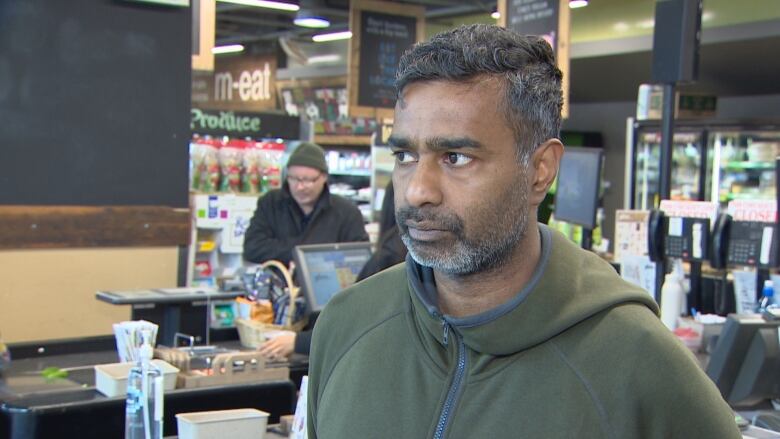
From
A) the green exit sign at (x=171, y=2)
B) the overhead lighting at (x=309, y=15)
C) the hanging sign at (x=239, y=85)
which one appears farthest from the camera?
the hanging sign at (x=239, y=85)

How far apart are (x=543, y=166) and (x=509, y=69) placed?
137 mm

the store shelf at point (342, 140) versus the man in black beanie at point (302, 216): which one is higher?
the store shelf at point (342, 140)

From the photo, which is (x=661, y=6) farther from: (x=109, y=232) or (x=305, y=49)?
(x=305, y=49)

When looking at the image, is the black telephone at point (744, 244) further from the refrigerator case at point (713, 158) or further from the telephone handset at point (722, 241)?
the refrigerator case at point (713, 158)

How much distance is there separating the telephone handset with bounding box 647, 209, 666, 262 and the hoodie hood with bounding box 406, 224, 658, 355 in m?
3.69

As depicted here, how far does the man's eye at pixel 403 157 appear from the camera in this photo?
1.26 m

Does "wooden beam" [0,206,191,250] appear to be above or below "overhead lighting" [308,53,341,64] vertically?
below

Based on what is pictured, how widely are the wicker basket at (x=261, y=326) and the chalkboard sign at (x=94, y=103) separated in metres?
0.56

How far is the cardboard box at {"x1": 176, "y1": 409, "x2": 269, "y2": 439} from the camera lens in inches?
102

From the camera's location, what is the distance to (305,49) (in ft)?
50.3

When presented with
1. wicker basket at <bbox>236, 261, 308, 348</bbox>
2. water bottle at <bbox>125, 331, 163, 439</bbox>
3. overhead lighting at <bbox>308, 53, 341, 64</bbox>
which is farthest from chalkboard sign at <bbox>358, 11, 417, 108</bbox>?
water bottle at <bbox>125, 331, 163, 439</bbox>

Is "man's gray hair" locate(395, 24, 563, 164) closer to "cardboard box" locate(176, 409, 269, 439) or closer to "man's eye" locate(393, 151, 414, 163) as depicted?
"man's eye" locate(393, 151, 414, 163)

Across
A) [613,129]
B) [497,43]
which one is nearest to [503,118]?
[497,43]

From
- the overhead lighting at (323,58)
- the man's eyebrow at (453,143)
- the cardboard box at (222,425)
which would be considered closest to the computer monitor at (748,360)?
the cardboard box at (222,425)
